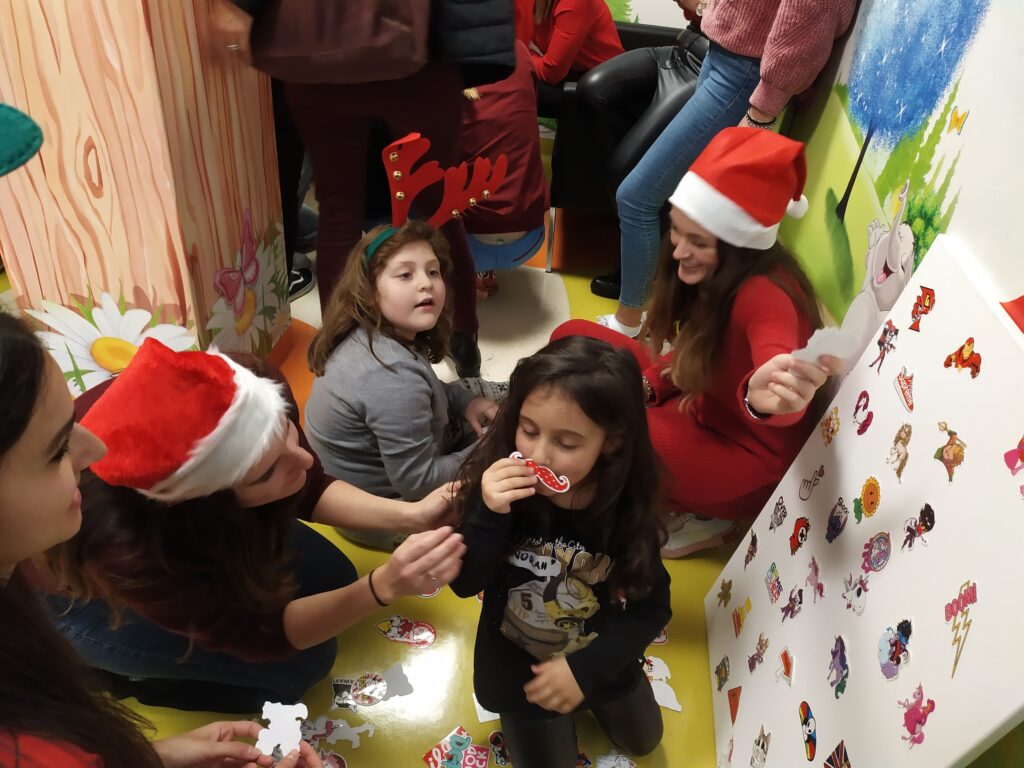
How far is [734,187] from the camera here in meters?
1.38

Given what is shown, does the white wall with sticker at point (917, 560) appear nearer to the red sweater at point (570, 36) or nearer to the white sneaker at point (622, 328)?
the white sneaker at point (622, 328)

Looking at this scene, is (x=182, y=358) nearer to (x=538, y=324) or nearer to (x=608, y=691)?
(x=608, y=691)

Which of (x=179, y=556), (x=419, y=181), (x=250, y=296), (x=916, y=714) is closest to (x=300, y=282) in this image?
(x=250, y=296)

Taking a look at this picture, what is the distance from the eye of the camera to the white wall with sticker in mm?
783

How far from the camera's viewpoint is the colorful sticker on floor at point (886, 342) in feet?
3.63

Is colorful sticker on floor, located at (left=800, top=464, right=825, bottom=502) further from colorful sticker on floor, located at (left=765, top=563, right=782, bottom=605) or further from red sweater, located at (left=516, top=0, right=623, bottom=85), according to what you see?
red sweater, located at (left=516, top=0, right=623, bottom=85)

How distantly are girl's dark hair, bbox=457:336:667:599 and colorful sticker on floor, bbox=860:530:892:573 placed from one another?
0.97 feet

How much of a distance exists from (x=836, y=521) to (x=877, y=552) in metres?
0.13

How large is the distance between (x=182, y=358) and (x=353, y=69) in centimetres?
86

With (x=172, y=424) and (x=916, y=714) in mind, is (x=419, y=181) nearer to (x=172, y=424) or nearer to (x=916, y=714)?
(x=172, y=424)

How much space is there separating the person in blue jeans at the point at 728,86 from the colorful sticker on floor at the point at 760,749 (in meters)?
1.28

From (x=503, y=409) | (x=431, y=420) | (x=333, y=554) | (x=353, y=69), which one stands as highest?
(x=353, y=69)

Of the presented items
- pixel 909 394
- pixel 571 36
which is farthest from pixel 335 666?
pixel 571 36

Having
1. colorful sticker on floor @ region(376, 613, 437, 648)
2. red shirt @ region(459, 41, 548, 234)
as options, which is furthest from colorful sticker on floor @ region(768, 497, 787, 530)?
red shirt @ region(459, 41, 548, 234)
